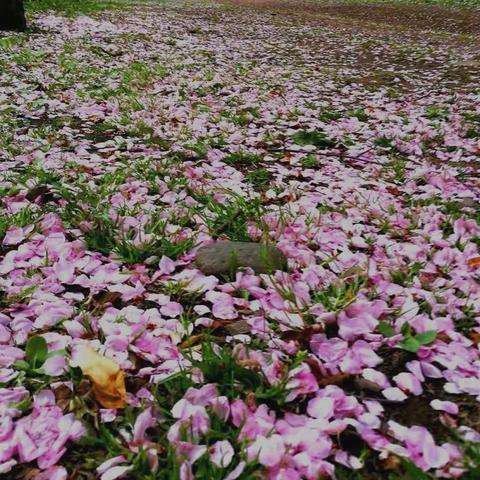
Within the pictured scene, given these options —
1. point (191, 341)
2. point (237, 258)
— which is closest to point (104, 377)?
point (191, 341)

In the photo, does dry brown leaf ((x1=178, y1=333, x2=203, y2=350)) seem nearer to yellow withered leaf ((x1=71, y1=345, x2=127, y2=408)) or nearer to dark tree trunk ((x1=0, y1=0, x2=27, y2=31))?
yellow withered leaf ((x1=71, y1=345, x2=127, y2=408))

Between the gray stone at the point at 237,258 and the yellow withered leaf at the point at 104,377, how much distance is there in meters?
0.88

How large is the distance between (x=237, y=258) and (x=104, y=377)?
3.47 feet

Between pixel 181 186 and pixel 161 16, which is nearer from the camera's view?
pixel 181 186

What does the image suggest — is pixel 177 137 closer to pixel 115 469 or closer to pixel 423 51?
pixel 115 469

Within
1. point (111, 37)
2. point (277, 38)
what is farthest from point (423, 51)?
point (111, 37)

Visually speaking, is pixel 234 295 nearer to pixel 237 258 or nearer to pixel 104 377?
pixel 237 258

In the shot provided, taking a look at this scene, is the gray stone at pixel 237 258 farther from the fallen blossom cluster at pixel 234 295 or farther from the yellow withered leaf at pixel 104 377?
the yellow withered leaf at pixel 104 377

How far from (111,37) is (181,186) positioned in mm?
9294

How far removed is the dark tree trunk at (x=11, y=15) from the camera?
10.8m

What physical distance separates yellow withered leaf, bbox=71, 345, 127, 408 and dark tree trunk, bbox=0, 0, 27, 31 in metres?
Result: 11.0

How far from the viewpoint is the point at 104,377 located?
1909mm

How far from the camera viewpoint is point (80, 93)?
666 cm

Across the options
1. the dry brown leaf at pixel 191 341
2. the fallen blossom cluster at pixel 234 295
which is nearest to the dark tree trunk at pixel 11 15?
the fallen blossom cluster at pixel 234 295
